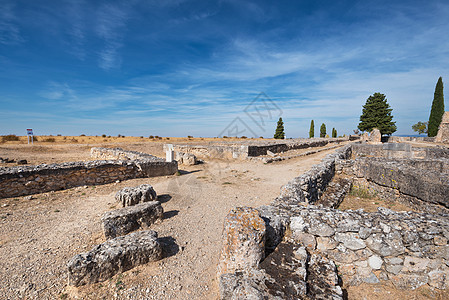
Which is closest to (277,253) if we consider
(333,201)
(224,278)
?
(224,278)

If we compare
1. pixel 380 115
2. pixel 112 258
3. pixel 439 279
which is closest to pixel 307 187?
pixel 439 279

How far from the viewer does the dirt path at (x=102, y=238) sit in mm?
2930

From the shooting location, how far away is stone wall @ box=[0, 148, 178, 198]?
670 cm

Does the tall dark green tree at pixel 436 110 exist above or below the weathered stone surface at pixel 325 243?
above

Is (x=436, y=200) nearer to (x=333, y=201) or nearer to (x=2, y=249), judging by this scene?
(x=333, y=201)

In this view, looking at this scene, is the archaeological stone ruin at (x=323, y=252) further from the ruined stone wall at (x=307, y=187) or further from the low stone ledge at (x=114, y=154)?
the low stone ledge at (x=114, y=154)

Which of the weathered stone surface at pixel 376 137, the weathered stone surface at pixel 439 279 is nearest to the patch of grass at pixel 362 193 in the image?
the weathered stone surface at pixel 439 279

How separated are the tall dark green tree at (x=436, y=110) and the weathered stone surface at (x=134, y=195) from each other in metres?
45.1

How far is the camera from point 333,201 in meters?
Answer: 6.61

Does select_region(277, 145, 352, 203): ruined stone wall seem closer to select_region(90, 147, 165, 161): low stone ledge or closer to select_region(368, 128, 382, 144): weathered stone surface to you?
A: select_region(90, 147, 165, 161): low stone ledge

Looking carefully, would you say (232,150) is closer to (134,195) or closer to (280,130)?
(134,195)

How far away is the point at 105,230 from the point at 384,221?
5144 millimetres

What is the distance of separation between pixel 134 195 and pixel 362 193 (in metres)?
8.31

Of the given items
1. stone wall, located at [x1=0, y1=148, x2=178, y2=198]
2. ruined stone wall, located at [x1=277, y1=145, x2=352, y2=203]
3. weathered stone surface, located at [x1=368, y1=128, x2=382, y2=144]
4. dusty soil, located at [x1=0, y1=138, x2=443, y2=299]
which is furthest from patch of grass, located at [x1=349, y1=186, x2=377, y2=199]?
weathered stone surface, located at [x1=368, y1=128, x2=382, y2=144]
